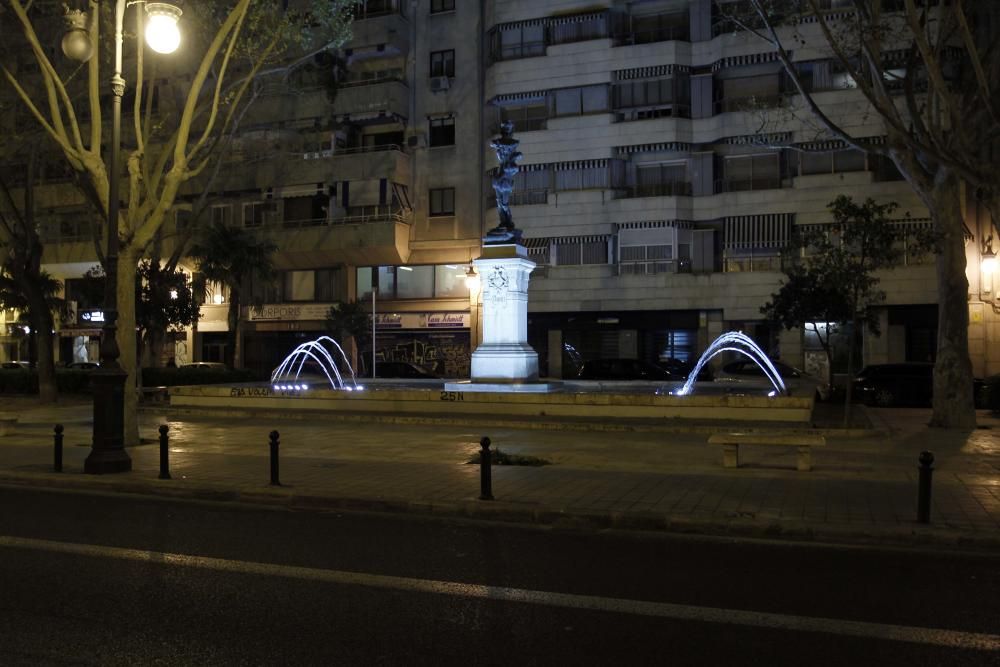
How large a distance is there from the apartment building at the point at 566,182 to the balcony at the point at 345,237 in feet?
0.35

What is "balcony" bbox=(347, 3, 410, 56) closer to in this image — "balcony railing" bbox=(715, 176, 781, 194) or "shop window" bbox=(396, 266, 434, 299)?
"shop window" bbox=(396, 266, 434, 299)

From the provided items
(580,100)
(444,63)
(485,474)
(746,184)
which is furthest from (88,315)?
(746,184)

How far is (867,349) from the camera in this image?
113 ft

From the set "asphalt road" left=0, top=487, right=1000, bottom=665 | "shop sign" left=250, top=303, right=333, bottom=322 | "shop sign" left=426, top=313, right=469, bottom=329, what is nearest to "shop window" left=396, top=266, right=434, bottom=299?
"shop sign" left=426, top=313, right=469, bottom=329

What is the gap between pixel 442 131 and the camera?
133 ft

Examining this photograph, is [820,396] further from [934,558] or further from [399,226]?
[399,226]

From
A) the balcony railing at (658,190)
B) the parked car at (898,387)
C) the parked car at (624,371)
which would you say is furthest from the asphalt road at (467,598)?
the balcony railing at (658,190)

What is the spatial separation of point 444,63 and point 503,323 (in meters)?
23.9

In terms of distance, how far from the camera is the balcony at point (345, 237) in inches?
1558

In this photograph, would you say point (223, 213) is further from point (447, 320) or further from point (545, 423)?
point (545, 423)

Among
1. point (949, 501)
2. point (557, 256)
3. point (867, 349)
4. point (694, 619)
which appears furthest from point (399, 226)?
point (694, 619)

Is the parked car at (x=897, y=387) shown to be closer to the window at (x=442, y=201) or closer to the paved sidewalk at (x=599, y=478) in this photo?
the paved sidewalk at (x=599, y=478)

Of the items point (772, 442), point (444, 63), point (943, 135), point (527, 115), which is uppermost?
point (444, 63)

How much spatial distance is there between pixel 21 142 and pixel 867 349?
31.0 m
